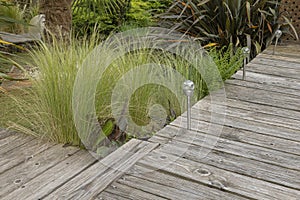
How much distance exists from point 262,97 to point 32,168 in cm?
166

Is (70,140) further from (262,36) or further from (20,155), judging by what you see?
(262,36)

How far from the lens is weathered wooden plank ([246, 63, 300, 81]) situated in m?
3.51

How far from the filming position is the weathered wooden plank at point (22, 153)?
7.03ft

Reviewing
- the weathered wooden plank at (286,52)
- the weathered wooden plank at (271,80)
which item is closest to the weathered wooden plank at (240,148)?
the weathered wooden plank at (271,80)

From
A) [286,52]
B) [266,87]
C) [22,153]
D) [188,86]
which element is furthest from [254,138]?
[286,52]

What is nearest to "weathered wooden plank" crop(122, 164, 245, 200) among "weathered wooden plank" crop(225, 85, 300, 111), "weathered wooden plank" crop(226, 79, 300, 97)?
"weathered wooden plank" crop(225, 85, 300, 111)

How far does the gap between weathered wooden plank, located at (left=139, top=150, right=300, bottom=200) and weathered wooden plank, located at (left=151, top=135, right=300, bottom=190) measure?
0.04 m

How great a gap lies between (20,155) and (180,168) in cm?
90

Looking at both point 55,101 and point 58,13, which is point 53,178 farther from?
point 58,13

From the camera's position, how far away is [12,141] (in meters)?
2.43

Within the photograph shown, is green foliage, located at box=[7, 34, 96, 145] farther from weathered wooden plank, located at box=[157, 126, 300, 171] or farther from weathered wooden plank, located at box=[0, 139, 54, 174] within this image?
weathered wooden plank, located at box=[157, 126, 300, 171]

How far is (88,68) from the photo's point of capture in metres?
2.42

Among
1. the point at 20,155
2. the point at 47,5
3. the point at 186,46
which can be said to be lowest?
the point at 20,155

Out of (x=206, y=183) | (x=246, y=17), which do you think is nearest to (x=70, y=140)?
(x=206, y=183)
